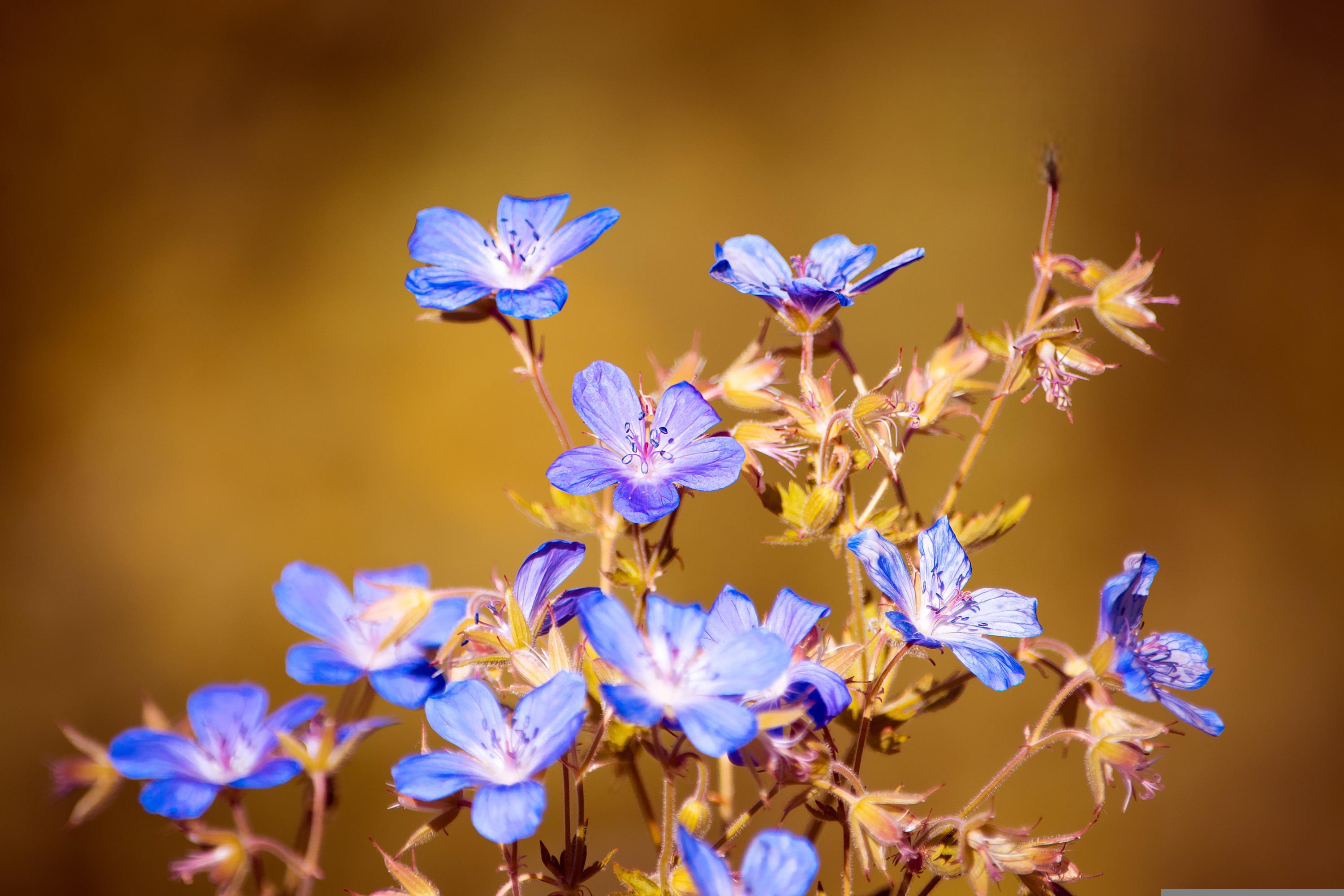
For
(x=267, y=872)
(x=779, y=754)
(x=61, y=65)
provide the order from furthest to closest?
1. (x=61, y=65)
2. (x=267, y=872)
3. (x=779, y=754)

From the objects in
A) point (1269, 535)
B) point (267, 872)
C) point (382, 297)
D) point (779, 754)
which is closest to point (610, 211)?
point (779, 754)

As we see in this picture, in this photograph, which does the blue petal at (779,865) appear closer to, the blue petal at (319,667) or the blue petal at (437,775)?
the blue petal at (437,775)

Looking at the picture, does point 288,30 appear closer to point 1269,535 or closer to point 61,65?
point 61,65

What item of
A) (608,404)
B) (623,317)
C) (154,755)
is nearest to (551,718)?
(608,404)

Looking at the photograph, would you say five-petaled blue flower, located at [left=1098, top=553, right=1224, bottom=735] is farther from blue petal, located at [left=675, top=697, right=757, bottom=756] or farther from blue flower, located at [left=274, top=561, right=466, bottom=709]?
blue flower, located at [left=274, top=561, right=466, bottom=709]

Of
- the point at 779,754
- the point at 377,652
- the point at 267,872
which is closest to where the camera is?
the point at 779,754

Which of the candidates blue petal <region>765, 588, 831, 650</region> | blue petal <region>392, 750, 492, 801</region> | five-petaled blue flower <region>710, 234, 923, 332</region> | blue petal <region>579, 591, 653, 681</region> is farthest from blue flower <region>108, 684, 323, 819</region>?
five-petaled blue flower <region>710, 234, 923, 332</region>

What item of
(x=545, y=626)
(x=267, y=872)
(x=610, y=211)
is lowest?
(x=267, y=872)
